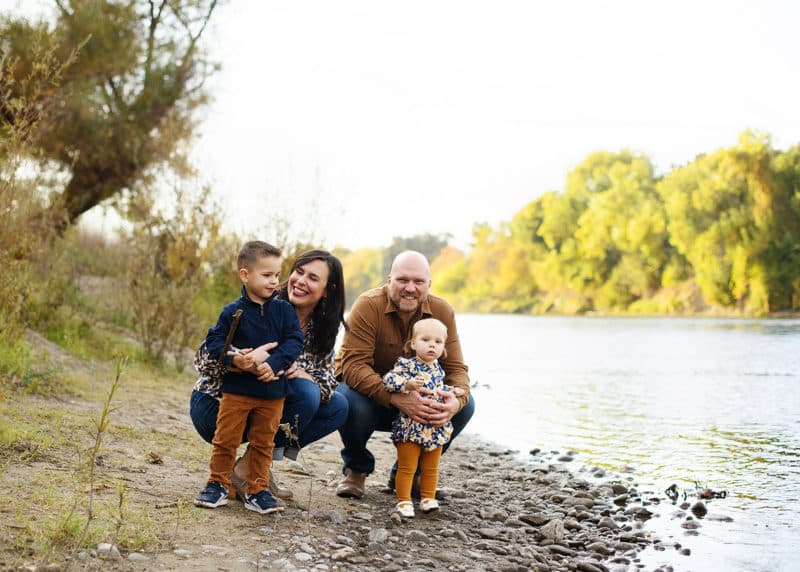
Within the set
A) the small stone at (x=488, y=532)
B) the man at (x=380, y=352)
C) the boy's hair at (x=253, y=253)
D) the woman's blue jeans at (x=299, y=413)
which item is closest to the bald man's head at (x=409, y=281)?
the man at (x=380, y=352)

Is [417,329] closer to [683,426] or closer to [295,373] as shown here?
[295,373]

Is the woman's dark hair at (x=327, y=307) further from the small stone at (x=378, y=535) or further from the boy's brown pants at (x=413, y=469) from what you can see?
the small stone at (x=378, y=535)

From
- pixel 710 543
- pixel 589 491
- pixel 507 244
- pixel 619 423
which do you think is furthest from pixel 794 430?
pixel 507 244

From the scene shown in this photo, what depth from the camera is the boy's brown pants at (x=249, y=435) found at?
3770 mm

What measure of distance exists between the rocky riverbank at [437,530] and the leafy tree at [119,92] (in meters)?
11.2

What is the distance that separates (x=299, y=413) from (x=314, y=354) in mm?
392

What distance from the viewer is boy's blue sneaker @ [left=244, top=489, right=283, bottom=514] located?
3.84m

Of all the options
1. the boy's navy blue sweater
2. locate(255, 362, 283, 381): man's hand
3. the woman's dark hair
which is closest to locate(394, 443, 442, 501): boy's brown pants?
the woman's dark hair

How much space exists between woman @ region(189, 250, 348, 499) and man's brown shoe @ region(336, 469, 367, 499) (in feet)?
1.17

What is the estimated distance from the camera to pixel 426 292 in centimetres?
463

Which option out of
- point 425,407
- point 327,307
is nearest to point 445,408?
point 425,407

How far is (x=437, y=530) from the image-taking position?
4.13 meters

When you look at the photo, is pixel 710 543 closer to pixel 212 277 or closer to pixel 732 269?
pixel 212 277

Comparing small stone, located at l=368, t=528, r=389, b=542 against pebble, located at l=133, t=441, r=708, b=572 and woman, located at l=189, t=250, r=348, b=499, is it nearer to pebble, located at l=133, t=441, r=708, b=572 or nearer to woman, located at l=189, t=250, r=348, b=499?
pebble, located at l=133, t=441, r=708, b=572
